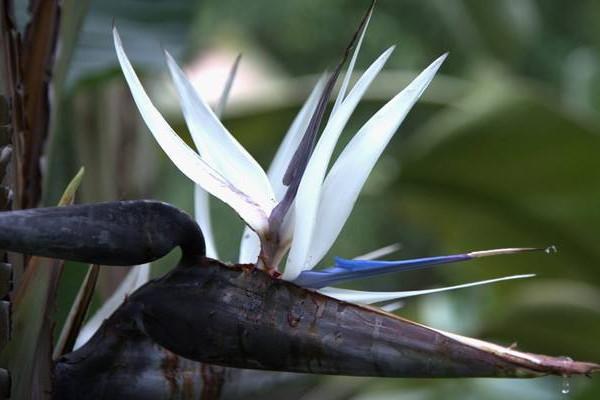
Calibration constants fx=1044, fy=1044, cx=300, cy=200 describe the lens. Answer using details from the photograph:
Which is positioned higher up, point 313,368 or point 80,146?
point 80,146

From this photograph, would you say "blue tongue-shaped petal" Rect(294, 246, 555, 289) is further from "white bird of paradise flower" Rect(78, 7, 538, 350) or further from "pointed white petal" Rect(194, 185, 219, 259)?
"pointed white petal" Rect(194, 185, 219, 259)

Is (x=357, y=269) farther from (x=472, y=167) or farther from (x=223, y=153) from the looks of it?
(x=472, y=167)

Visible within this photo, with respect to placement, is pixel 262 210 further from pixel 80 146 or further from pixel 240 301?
pixel 80 146

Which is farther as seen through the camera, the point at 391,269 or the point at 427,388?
the point at 427,388

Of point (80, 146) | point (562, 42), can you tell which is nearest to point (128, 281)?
point (80, 146)

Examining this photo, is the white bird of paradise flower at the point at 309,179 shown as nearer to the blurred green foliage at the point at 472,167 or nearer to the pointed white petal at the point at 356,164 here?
the pointed white petal at the point at 356,164

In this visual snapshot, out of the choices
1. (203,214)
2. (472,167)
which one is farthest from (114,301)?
(472,167)

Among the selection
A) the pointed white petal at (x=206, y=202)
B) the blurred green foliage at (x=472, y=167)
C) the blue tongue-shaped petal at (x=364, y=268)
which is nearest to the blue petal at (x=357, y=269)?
the blue tongue-shaped petal at (x=364, y=268)

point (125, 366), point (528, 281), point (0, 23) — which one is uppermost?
point (528, 281)

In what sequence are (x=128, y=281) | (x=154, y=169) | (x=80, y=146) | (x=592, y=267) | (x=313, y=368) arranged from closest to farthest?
(x=313, y=368)
(x=128, y=281)
(x=80, y=146)
(x=154, y=169)
(x=592, y=267)
